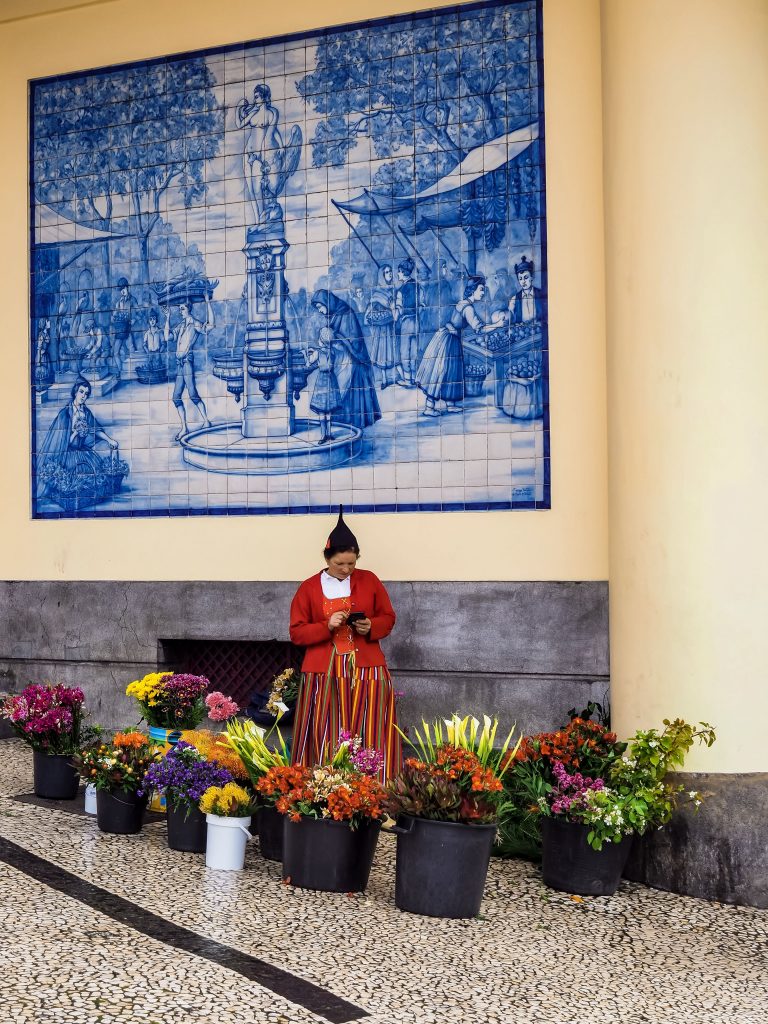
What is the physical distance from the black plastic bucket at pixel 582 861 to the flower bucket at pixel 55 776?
2.88 metres

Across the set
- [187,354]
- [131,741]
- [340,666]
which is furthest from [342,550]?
[187,354]

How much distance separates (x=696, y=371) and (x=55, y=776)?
4105mm

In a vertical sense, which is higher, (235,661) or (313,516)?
(313,516)

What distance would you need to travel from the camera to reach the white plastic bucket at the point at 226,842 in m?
5.20

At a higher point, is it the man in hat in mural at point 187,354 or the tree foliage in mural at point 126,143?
the tree foliage in mural at point 126,143

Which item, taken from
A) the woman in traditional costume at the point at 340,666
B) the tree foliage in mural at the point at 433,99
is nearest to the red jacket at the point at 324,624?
the woman in traditional costume at the point at 340,666

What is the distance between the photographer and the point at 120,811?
5809mm

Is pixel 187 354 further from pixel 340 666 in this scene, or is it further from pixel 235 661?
pixel 340 666

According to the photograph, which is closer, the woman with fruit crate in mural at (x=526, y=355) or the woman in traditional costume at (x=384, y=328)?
the woman with fruit crate in mural at (x=526, y=355)

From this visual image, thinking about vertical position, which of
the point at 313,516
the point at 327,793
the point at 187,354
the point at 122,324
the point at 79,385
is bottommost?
the point at 327,793

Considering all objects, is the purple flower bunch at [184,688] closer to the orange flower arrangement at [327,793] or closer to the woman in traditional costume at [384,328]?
the orange flower arrangement at [327,793]

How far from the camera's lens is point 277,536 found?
748 cm

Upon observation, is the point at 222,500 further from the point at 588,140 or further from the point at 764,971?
the point at 764,971

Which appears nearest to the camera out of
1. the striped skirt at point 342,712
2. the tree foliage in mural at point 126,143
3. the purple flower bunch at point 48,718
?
the striped skirt at point 342,712
